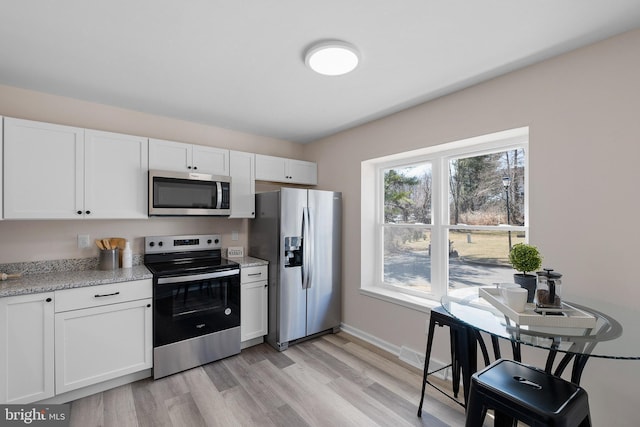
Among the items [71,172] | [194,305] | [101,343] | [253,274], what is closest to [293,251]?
[253,274]

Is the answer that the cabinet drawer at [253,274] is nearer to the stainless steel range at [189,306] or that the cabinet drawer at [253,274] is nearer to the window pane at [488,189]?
the stainless steel range at [189,306]

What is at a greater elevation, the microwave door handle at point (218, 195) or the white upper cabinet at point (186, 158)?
the white upper cabinet at point (186, 158)

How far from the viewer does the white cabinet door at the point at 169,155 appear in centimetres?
271

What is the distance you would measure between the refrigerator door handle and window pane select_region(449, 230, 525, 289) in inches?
55.1

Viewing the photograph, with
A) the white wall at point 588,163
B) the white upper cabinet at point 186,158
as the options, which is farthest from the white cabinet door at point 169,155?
the white wall at point 588,163

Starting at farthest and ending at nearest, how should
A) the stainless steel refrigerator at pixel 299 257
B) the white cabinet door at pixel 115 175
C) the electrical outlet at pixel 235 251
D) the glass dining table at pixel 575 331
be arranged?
the electrical outlet at pixel 235 251 → the stainless steel refrigerator at pixel 299 257 → the white cabinet door at pixel 115 175 → the glass dining table at pixel 575 331

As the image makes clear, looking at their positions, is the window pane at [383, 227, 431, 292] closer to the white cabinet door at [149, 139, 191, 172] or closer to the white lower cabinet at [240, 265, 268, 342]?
the white lower cabinet at [240, 265, 268, 342]

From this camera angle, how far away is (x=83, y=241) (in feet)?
8.55

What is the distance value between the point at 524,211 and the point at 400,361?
5.56 ft

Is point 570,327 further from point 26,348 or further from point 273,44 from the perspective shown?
point 26,348

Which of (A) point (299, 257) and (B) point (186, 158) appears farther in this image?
(A) point (299, 257)

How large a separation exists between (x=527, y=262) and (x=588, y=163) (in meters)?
0.78

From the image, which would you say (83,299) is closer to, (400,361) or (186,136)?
(186,136)

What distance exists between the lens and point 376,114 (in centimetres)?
295
